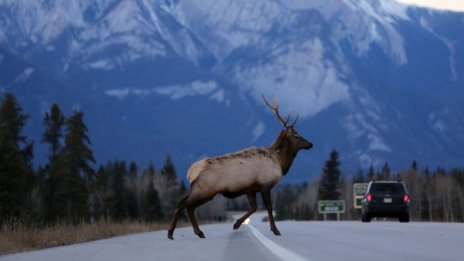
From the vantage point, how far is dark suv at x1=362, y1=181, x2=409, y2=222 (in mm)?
37250

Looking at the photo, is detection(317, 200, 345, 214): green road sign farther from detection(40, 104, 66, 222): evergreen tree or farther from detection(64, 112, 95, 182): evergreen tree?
detection(40, 104, 66, 222): evergreen tree

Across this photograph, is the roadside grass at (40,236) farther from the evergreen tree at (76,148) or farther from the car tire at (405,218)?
the evergreen tree at (76,148)

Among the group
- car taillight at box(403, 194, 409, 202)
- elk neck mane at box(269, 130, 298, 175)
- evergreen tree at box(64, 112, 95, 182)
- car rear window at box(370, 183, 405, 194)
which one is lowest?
elk neck mane at box(269, 130, 298, 175)

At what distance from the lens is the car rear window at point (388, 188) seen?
3744 cm

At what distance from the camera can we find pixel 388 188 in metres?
37.6

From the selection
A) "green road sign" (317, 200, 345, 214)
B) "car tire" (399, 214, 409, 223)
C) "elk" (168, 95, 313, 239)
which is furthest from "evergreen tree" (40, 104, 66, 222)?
"elk" (168, 95, 313, 239)

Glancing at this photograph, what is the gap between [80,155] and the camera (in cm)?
9094

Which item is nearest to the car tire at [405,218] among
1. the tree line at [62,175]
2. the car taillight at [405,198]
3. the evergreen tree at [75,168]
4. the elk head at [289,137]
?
the car taillight at [405,198]

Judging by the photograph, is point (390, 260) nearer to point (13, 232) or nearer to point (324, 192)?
point (13, 232)

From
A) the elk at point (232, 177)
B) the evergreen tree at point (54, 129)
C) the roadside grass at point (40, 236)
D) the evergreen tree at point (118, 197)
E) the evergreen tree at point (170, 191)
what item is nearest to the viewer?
the roadside grass at point (40, 236)

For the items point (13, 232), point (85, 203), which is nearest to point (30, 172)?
point (85, 203)

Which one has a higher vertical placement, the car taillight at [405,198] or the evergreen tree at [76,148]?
the evergreen tree at [76,148]

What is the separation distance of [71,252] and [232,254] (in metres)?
3.04

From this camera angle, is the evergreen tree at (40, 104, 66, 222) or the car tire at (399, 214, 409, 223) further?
the evergreen tree at (40, 104, 66, 222)
